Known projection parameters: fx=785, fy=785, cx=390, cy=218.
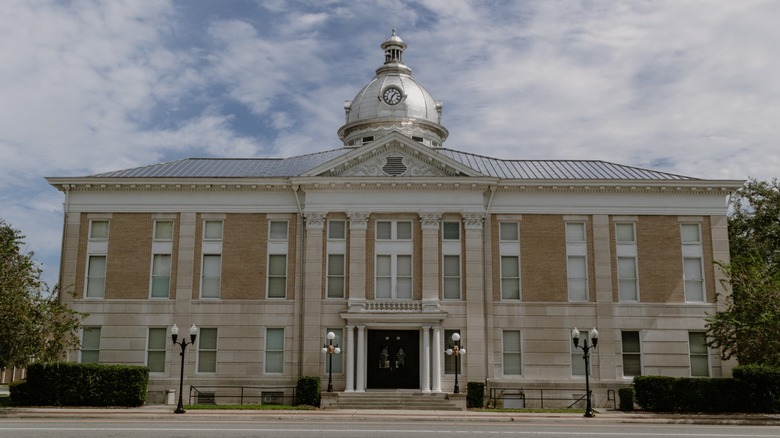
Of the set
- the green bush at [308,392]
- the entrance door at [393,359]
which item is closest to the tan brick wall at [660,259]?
the entrance door at [393,359]

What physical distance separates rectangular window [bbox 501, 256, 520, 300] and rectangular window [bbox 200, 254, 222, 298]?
1451 centimetres

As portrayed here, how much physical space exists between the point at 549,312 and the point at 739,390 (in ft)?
33.1

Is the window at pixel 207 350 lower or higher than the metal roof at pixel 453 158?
lower

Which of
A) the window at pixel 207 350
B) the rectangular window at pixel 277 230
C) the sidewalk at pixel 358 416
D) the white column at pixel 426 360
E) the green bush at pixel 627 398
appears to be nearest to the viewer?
the sidewalk at pixel 358 416

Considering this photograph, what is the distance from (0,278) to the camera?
105ft

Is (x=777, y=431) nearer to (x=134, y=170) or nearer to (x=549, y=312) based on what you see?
(x=549, y=312)

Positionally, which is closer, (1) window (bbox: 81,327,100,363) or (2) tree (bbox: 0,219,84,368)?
(2) tree (bbox: 0,219,84,368)

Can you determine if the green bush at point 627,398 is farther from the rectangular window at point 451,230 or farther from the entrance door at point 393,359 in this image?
the rectangular window at point 451,230

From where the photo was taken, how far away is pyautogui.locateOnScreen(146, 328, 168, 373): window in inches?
1550

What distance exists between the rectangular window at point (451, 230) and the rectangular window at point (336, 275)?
539 centimetres

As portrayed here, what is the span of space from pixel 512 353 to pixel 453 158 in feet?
37.4

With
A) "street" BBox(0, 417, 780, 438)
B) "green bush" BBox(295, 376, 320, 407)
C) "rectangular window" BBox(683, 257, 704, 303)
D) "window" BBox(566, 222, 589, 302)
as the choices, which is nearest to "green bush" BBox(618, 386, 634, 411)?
"street" BBox(0, 417, 780, 438)

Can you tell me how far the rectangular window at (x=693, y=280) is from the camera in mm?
39875

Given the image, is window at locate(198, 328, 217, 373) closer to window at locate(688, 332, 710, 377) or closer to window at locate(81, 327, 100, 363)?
window at locate(81, 327, 100, 363)
